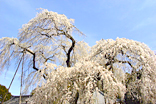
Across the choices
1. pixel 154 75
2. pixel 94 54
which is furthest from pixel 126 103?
pixel 94 54

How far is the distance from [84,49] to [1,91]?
87.4 ft

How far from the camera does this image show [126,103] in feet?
25.1

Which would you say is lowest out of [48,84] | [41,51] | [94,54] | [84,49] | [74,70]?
[48,84]

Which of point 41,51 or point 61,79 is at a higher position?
point 41,51

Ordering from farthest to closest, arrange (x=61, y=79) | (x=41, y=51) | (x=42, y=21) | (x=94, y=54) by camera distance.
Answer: (x=41, y=51) → (x=42, y=21) → (x=94, y=54) → (x=61, y=79)

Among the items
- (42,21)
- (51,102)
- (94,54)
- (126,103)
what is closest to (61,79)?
(51,102)

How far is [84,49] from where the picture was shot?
11.8 metres

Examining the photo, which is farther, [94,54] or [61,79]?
[94,54]

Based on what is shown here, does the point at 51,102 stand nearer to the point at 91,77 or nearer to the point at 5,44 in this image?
the point at 91,77

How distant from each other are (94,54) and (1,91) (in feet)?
95.7

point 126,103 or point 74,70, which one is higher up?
point 74,70

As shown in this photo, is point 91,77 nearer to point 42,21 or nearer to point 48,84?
point 48,84

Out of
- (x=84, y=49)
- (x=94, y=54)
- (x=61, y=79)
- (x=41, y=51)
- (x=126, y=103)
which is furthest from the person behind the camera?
(x=84, y=49)

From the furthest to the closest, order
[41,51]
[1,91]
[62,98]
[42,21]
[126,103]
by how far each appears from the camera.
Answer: [1,91] → [41,51] → [42,21] → [126,103] → [62,98]
